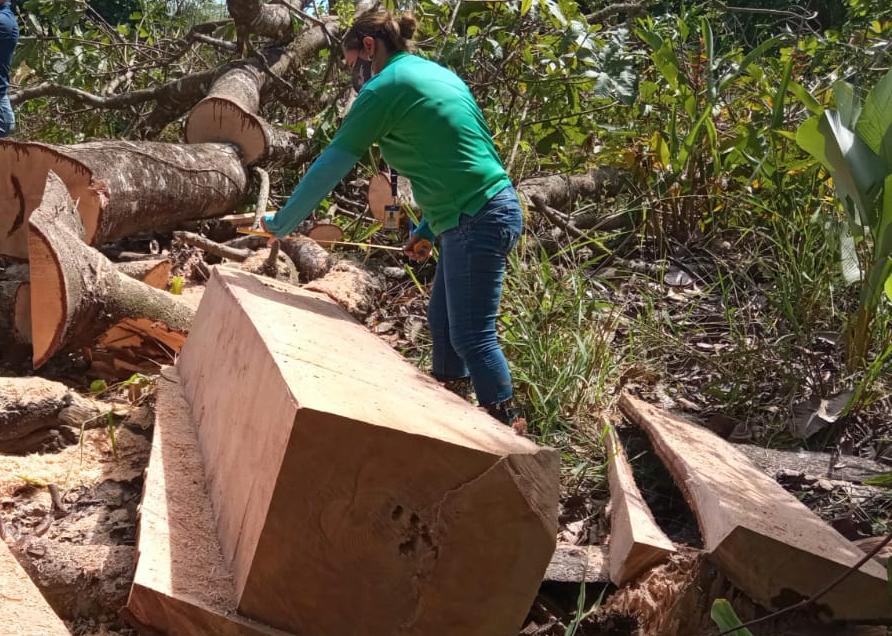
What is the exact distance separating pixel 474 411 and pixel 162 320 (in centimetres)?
206

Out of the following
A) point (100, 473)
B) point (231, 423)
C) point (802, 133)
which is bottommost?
point (100, 473)

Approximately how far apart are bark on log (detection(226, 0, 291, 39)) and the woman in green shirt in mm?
3222

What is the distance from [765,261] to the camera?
430 centimetres

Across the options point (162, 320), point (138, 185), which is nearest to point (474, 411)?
point (162, 320)

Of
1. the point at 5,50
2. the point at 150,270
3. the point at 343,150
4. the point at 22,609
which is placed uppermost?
the point at 343,150

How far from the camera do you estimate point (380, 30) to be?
3098 mm

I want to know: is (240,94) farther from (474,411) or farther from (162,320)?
(474,411)

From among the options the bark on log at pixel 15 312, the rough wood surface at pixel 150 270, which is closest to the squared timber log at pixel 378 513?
the bark on log at pixel 15 312

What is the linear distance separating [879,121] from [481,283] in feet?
4.44

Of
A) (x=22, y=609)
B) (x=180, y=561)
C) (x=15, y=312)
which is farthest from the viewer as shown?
(x=15, y=312)

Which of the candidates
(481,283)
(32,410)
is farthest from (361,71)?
(32,410)

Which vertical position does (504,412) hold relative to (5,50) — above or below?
below

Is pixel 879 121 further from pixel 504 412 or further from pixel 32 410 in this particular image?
pixel 32 410

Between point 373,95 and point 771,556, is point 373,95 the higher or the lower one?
the higher one
